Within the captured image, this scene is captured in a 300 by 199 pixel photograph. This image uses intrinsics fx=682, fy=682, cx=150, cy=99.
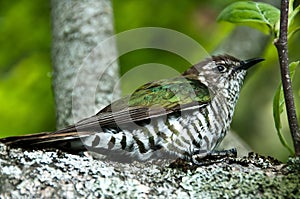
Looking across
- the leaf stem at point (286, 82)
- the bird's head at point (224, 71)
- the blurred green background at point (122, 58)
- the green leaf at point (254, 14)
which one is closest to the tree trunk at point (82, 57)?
the bird's head at point (224, 71)

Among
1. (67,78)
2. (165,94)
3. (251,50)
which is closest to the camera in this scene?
(165,94)

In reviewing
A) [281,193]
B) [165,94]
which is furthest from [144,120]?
[281,193]

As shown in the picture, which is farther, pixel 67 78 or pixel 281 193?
pixel 67 78

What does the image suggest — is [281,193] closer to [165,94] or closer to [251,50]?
[165,94]

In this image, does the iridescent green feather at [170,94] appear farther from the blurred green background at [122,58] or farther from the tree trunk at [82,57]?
the blurred green background at [122,58]

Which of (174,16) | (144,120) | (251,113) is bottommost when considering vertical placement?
(251,113)

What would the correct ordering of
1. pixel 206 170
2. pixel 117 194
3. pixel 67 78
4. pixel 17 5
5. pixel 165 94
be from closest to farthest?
pixel 117 194 < pixel 206 170 < pixel 165 94 < pixel 67 78 < pixel 17 5

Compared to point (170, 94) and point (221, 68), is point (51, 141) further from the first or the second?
point (221, 68)

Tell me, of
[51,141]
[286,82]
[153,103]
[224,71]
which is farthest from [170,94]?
[286,82]
